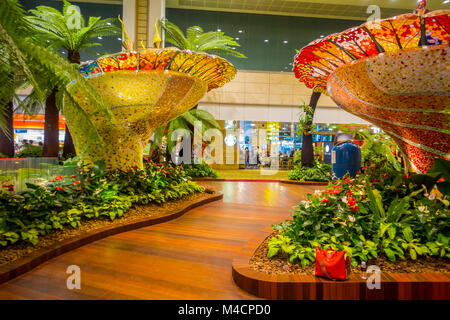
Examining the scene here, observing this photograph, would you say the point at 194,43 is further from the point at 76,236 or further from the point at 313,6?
the point at 76,236

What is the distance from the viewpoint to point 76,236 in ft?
9.99

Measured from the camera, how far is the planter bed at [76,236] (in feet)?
7.77

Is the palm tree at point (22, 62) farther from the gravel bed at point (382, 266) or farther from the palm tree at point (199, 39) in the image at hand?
the palm tree at point (199, 39)

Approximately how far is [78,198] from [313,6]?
14975mm

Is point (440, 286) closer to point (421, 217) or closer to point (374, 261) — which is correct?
point (374, 261)

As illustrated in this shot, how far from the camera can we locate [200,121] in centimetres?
1033

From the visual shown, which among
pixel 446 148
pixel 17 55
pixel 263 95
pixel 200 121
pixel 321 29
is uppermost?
pixel 321 29

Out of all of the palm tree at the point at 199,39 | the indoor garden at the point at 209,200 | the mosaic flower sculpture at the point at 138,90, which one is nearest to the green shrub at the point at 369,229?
the indoor garden at the point at 209,200

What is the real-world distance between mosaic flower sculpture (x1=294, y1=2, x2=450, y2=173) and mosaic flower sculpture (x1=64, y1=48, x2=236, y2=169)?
63.1 inches

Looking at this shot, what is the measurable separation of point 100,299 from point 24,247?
49.2 inches

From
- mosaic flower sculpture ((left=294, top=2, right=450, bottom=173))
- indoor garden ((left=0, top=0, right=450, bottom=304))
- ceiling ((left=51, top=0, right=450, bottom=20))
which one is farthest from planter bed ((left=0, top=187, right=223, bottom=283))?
ceiling ((left=51, top=0, right=450, bottom=20))

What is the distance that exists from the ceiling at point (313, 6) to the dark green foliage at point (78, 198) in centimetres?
1156

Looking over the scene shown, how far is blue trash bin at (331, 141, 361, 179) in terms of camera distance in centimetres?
702

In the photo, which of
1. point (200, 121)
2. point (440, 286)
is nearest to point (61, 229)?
point (440, 286)
